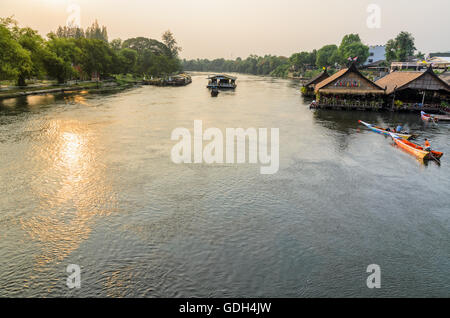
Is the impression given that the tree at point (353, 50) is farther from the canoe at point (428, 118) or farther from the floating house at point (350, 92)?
the canoe at point (428, 118)

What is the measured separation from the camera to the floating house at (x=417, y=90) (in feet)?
155

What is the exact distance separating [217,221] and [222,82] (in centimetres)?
8560

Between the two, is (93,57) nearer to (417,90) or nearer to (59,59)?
(59,59)

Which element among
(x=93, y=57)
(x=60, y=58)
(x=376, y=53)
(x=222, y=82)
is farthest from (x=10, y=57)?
(x=376, y=53)

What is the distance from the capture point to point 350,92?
4931 centimetres

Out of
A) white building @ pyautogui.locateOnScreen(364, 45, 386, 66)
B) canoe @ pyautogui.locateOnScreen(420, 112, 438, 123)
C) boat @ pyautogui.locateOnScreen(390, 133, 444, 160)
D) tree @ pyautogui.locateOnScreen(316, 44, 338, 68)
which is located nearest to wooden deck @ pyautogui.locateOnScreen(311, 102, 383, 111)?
canoe @ pyautogui.locateOnScreen(420, 112, 438, 123)

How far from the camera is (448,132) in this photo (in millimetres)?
37750

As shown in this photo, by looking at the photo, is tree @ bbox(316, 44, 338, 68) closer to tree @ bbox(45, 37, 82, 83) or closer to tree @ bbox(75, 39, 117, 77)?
tree @ bbox(75, 39, 117, 77)

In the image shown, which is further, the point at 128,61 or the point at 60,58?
the point at 128,61

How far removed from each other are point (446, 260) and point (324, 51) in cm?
16790

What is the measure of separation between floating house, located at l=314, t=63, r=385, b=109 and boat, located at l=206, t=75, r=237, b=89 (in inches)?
1738

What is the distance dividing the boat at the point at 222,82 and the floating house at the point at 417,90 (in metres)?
47.7

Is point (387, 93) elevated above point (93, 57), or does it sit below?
below
